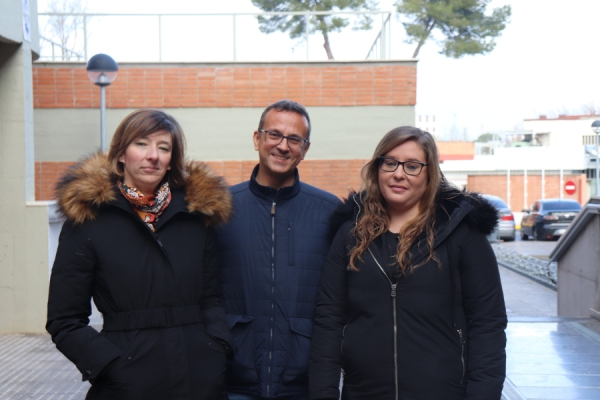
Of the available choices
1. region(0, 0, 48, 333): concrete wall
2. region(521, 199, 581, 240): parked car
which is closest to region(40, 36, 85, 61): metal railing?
region(0, 0, 48, 333): concrete wall

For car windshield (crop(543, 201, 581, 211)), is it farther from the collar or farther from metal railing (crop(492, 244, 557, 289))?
the collar

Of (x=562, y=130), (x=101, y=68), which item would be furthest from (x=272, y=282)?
(x=562, y=130)

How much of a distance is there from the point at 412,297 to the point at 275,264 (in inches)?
26.8

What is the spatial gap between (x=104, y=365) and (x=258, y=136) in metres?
1.32

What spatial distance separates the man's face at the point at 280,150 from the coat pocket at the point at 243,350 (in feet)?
2.19

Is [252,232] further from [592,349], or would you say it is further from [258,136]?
[592,349]

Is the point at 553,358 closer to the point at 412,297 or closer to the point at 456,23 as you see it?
the point at 412,297

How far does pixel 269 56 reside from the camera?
14.8 m

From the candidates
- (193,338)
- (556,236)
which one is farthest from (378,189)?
(556,236)

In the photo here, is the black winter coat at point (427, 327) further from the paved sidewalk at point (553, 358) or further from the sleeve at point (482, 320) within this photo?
the paved sidewalk at point (553, 358)

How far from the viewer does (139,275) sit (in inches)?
113

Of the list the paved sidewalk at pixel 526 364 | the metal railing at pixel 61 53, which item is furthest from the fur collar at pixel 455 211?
the metal railing at pixel 61 53

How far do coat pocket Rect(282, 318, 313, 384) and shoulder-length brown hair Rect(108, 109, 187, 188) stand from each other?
0.83 meters

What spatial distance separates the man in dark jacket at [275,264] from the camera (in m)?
3.19
